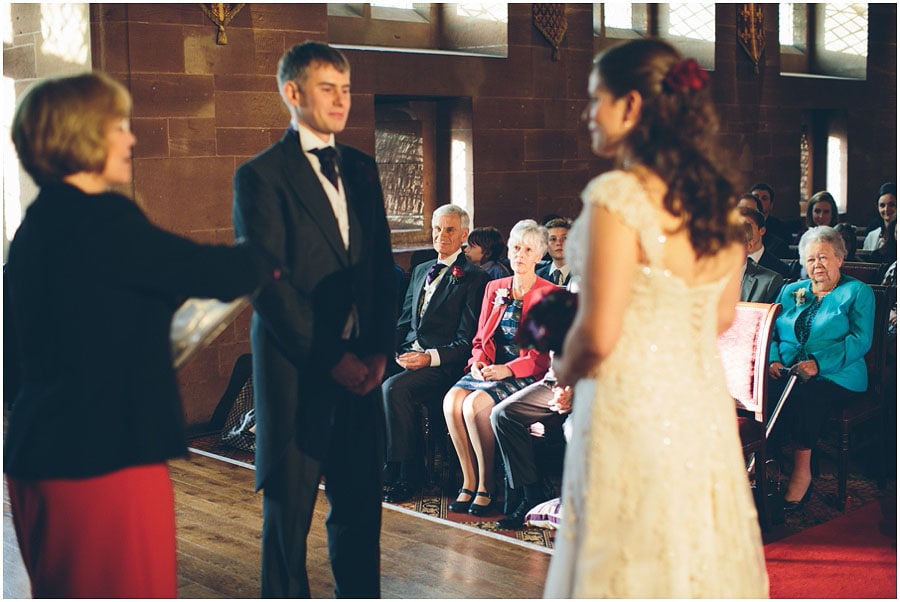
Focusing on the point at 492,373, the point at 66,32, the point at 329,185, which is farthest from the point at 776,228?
the point at 329,185

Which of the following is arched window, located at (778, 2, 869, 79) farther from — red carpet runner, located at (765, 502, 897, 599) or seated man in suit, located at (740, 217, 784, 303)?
red carpet runner, located at (765, 502, 897, 599)

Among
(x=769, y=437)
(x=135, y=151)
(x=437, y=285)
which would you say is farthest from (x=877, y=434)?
(x=135, y=151)

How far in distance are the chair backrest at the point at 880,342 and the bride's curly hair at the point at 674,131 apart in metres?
3.21

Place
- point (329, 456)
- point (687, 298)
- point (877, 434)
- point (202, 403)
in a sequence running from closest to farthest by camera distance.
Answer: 1. point (687, 298)
2. point (329, 456)
3. point (877, 434)
4. point (202, 403)

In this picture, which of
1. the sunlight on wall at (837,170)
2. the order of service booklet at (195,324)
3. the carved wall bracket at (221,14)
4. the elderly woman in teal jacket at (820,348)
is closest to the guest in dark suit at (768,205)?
the elderly woman in teal jacket at (820,348)

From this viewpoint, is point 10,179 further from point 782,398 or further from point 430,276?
point 782,398

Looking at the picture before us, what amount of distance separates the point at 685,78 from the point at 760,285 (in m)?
3.39

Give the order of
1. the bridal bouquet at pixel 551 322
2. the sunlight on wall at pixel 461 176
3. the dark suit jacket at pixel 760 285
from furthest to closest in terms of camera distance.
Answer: the sunlight on wall at pixel 461 176, the dark suit jacket at pixel 760 285, the bridal bouquet at pixel 551 322

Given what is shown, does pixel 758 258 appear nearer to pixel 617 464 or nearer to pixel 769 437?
pixel 769 437

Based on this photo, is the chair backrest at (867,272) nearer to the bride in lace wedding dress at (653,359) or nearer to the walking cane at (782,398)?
the walking cane at (782,398)

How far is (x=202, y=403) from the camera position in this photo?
22.7ft

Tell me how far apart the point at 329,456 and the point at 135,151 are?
3827mm

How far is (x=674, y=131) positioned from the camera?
2.41 meters

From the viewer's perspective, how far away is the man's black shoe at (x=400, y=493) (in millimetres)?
5164
